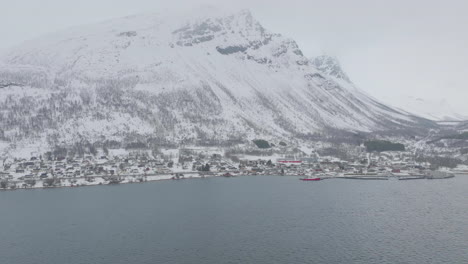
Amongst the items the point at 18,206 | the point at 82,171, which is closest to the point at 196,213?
the point at 18,206

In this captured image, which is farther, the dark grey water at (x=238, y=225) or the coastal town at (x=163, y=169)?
the coastal town at (x=163, y=169)

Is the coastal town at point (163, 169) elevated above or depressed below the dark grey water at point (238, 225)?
below

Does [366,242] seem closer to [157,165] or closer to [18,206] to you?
[18,206]

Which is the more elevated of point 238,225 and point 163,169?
point 238,225

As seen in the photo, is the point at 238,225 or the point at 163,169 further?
the point at 163,169
